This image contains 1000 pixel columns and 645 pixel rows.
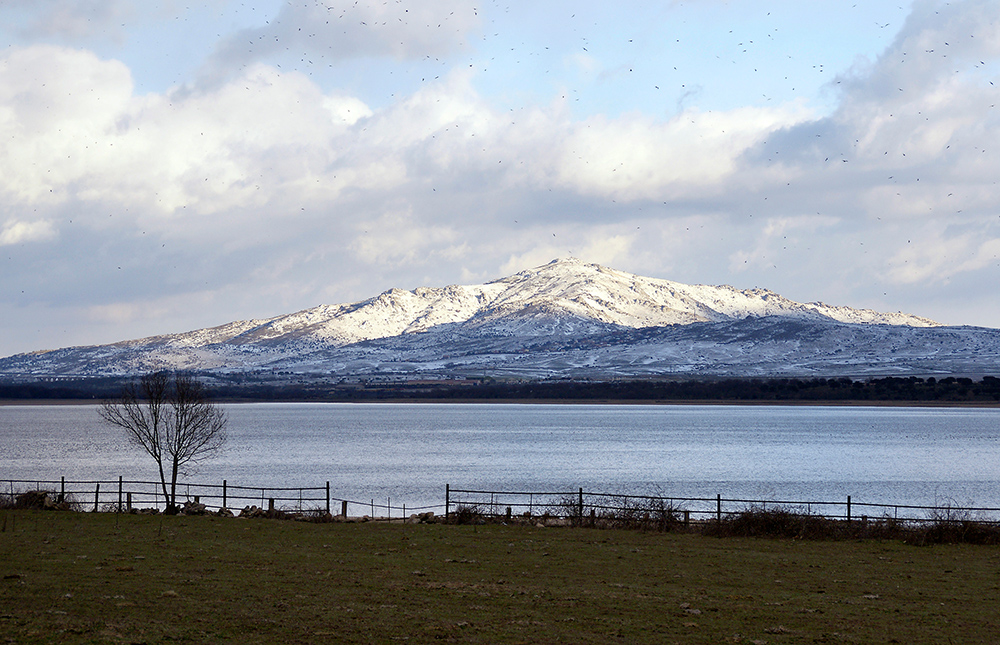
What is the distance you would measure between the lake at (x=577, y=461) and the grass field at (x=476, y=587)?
26387 mm

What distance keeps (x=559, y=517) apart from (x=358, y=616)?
16.7 meters

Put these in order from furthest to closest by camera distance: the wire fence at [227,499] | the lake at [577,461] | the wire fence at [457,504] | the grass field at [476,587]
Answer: the lake at [577,461]
the wire fence at [227,499]
the wire fence at [457,504]
the grass field at [476,587]

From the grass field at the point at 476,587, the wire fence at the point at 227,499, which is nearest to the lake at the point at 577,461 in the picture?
the wire fence at the point at 227,499

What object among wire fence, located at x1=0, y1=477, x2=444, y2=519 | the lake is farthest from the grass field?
the lake

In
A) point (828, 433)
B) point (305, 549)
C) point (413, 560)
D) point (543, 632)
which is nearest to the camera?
point (543, 632)

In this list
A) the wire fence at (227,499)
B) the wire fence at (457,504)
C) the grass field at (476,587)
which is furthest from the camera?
the wire fence at (227,499)

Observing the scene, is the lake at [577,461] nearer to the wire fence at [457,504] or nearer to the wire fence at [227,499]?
the wire fence at [227,499]

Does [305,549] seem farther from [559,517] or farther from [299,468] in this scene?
[299,468]

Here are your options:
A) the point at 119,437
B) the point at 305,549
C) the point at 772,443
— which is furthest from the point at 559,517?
the point at 119,437

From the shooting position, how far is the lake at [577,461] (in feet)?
208

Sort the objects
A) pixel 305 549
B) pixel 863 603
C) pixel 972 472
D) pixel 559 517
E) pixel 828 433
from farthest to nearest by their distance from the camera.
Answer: pixel 828 433 → pixel 972 472 → pixel 559 517 → pixel 305 549 → pixel 863 603

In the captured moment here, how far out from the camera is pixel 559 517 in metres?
32.0

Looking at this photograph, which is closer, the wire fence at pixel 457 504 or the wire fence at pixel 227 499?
the wire fence at pixel 457 504

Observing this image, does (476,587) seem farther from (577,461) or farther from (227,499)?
(577,461)
